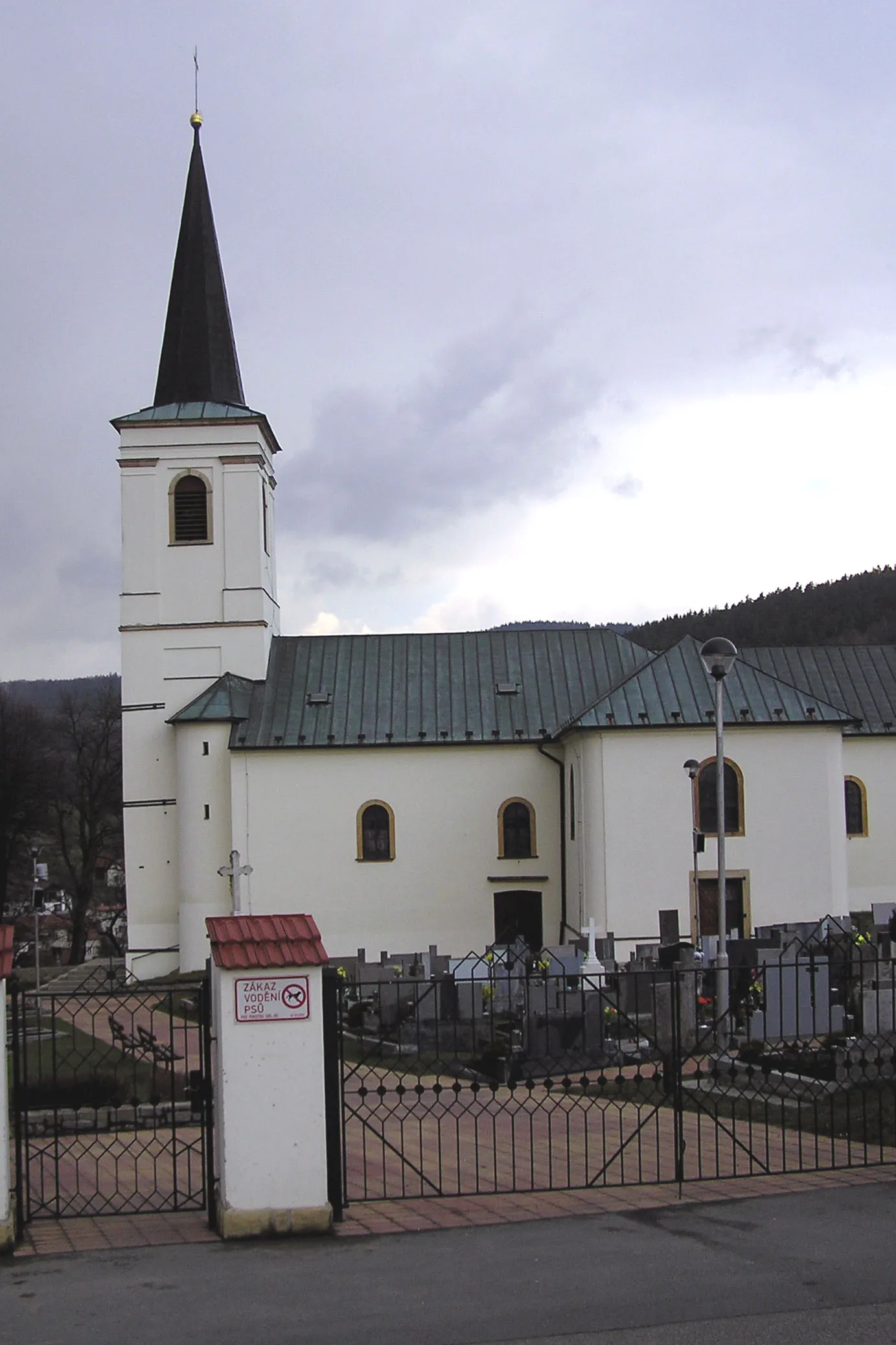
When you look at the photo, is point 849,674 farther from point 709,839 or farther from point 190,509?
point 190,509

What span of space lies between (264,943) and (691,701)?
2172cm

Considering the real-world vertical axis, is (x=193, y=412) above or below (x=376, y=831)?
above

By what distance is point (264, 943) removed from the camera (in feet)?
30.1

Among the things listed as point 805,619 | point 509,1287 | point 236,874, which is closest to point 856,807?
point 236,874

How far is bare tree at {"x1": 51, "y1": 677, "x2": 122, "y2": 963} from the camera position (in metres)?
50.0

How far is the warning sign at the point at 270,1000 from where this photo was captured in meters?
8.98

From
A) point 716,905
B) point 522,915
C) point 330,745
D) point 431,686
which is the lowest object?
point 522,915

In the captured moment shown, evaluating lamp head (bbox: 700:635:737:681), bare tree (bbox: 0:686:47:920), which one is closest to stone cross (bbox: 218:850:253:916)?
lamp head (bbox: 700:635:737:681)

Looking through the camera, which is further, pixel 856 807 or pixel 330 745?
pixel 856 807

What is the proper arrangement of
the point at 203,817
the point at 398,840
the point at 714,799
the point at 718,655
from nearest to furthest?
the point at 718,655
the point at 714,799
the point at 203,817
the point at 398,840

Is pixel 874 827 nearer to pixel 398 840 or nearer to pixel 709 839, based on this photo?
pixel 709 839

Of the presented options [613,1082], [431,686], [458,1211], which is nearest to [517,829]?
[431,686]

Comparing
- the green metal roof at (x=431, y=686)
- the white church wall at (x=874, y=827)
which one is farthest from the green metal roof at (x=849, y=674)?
the green metal roof at (x=431, y=686)

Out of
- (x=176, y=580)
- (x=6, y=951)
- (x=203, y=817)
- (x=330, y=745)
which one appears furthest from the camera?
(x=176, y=580)
